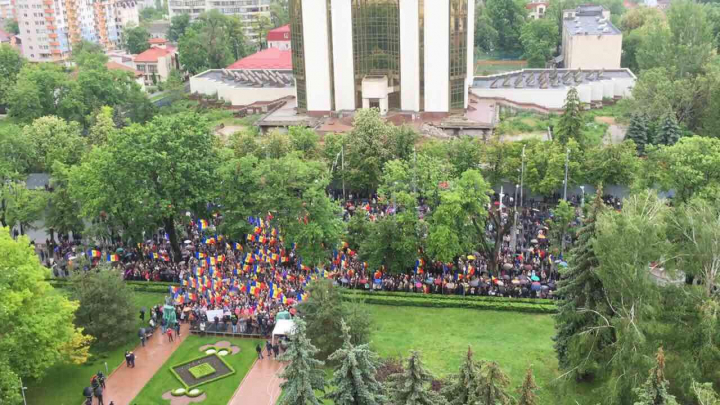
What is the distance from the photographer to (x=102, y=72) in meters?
70.2

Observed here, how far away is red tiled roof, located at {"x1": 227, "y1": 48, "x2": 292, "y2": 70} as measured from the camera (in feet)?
272

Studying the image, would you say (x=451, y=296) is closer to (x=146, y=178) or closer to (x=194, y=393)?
(x=194, y=393)

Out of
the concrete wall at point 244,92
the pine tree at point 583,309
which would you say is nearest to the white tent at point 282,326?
the pine tree at point 583,309

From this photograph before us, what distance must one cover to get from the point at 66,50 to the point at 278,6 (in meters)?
37.1

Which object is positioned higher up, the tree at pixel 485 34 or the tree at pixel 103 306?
the tree at pixel 485 34

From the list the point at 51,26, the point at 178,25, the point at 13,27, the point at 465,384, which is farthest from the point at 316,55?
the point at 13,27

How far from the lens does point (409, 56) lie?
6244 centimetres

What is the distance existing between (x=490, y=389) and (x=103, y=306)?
17.9 meters

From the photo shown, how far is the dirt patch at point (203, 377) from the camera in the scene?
28391mm

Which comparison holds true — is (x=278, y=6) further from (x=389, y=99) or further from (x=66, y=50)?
(x=389, y=99)

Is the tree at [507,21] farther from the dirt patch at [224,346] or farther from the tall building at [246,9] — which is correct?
the dirt patch at [224,346]

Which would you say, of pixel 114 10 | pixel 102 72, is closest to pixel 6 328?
pixel 102 72

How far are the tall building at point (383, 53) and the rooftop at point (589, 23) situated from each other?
23694 millimetres

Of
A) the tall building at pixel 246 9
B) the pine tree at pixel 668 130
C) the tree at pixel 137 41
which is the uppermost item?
the tall building at pixel 246 9
